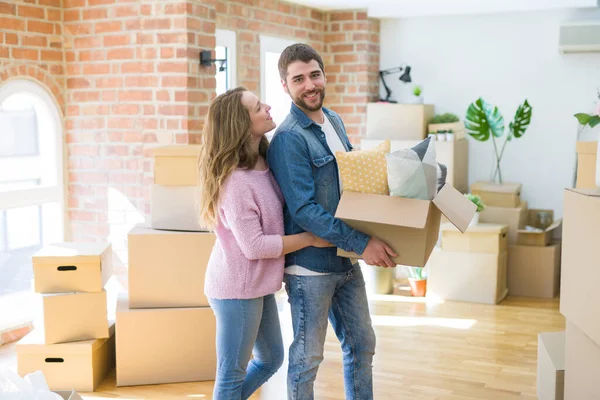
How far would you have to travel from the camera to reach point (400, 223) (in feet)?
7.48

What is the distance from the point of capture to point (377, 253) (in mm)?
2385

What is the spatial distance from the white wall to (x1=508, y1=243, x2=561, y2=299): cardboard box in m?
0.70

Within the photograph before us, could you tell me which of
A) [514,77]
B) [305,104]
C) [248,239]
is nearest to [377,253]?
[248,239]

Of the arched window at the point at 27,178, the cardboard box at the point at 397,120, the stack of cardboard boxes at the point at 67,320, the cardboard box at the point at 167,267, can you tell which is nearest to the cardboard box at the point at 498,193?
the cardboard box at the point at 397,120

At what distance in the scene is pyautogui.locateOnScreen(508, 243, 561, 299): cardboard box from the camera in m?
5.44

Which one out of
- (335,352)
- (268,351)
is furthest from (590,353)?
(335,352)

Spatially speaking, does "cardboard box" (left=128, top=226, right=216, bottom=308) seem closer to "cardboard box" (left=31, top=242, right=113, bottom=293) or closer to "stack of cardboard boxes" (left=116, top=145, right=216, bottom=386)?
"stack of cardboard boxes" (left=116, top=145, right=216, bottom=386)

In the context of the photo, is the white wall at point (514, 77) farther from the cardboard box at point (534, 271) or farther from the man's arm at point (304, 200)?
the man's arm at point (304, 200)

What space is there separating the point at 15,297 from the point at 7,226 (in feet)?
1.45

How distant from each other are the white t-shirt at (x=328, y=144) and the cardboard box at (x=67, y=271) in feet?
4.66

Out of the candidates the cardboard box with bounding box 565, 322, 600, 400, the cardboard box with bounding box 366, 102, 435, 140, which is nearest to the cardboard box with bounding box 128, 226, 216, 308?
the cardboard box with bounding box 565, 322, 600, 400

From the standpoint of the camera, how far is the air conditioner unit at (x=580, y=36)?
5.54 m

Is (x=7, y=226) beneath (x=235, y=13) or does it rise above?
beneath

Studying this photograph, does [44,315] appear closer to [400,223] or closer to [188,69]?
[188,69]
